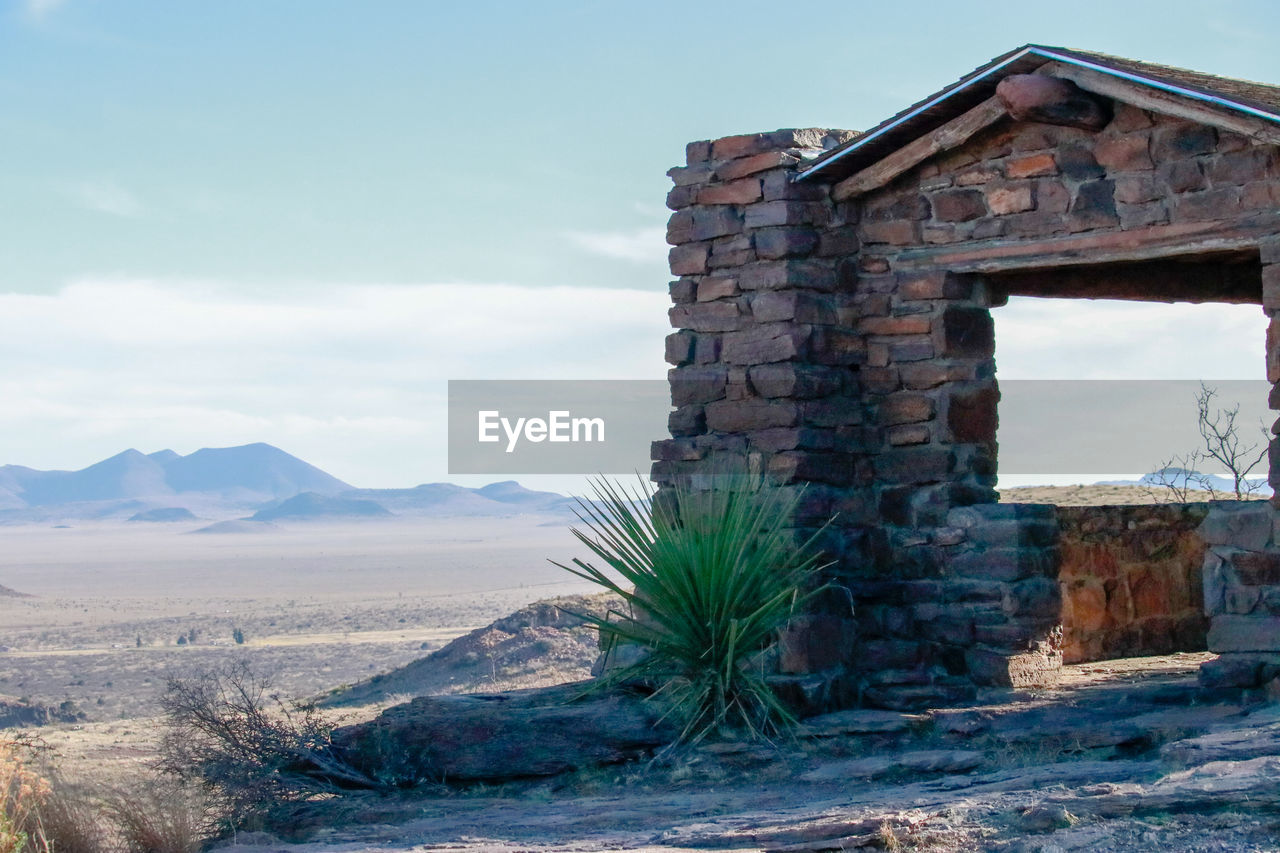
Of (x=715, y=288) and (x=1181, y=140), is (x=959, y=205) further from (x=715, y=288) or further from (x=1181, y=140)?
(x=715, y=288)

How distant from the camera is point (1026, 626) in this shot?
791cm

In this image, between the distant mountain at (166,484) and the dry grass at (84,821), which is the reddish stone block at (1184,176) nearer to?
the dry grass at (84,821)

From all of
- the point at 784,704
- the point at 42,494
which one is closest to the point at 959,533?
the point at 784,704

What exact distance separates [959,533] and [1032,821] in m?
3.44

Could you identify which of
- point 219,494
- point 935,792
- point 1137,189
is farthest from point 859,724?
point 219,494

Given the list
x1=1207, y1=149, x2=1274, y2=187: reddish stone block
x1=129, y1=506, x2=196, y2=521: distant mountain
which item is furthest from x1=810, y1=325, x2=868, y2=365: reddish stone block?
x1=129, y1=506, x2=196, y2=521: distant mountain

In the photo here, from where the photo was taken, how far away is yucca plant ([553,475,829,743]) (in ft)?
23.9

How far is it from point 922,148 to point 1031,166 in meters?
0.60

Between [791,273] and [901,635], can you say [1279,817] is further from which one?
[791,273]

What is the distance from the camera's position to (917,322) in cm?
827

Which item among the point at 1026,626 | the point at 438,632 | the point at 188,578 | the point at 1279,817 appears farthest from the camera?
the point at 188,578

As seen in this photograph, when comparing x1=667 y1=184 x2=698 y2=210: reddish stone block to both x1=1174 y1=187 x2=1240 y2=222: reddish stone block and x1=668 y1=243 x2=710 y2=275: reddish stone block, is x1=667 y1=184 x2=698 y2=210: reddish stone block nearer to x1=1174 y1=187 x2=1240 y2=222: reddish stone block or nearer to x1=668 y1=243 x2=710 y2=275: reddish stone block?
x1=668 y1=243 x2=710 y2=275: reddish stone block

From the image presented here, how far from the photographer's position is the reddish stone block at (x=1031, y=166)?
7828 mm

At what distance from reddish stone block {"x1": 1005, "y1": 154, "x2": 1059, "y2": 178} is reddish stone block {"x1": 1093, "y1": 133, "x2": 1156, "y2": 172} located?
0.78 feet
